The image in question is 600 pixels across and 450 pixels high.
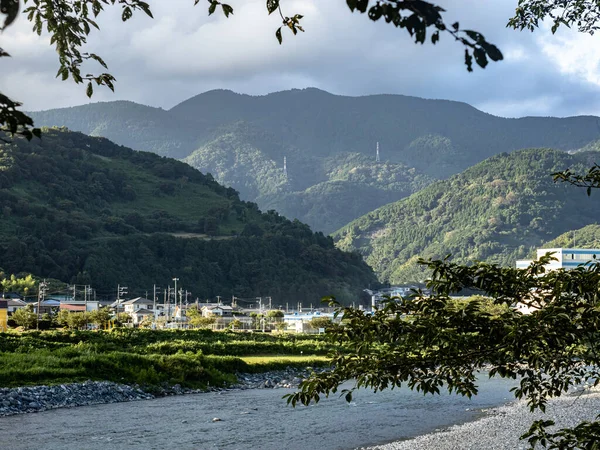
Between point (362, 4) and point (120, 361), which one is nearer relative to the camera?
point (362, 4)

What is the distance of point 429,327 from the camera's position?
22.5 ft

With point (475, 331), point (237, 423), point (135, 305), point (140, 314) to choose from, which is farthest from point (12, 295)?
point (475, 331)

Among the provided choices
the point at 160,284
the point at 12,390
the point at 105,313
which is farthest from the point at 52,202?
the point at 12,390

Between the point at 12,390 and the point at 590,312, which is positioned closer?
the point at 590,312

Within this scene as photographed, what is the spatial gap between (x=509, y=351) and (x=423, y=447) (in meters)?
13.1

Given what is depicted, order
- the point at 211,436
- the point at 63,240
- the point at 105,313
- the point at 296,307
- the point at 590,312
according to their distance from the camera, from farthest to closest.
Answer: the point at 296,307, the point at 63,240, the point at 105,313, the point at 211,436, the point at 590,312

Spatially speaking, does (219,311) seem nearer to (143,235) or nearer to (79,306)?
(79,306)

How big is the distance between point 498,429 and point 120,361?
66.3 feet

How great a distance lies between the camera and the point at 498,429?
22.2 m

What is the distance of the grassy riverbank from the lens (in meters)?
32.2

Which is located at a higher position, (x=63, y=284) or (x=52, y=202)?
(x=52, y=202)

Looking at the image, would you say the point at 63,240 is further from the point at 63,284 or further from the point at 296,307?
the point at 296,307

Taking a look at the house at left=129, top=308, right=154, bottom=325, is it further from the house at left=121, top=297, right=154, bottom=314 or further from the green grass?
the green grass

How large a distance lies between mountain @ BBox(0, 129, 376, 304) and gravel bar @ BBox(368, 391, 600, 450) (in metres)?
103
